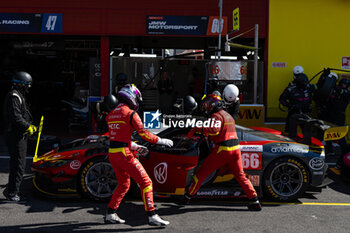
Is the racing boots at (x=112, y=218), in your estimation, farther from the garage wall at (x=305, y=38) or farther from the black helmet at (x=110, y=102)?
the garage wall at (x=305, y=38)

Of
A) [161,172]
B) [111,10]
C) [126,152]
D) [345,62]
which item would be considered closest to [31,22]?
[111,10]

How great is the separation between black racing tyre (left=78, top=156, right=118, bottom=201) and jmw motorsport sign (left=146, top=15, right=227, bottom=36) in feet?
23.0

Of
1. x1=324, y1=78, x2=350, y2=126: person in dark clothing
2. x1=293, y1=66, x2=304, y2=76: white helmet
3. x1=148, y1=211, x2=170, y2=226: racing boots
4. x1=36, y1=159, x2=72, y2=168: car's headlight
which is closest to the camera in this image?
x1=148, y1=211, x2=170, y2=226: racing boots

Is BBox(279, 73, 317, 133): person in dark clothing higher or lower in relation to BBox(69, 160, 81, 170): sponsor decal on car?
higher

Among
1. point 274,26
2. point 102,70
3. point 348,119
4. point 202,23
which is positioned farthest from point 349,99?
point 102,70

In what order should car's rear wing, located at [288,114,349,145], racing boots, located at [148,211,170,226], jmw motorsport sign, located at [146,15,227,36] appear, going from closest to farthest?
racing boots, located at [148,211,170,226], car's rear wing, located at [288,114,349,145], jmw motorsport sign, located at [146,15,227,36]

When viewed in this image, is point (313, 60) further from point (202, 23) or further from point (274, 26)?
point (202, 23)

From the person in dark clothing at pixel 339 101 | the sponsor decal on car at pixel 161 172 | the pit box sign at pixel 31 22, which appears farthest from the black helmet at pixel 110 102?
the person in dark clothing at pixel 339 101

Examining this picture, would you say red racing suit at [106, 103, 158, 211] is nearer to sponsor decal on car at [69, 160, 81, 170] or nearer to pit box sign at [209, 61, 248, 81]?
sponsor decal on car at [69, 160, 81, 170]

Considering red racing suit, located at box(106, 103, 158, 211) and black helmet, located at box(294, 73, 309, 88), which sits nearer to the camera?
red racing suit, located at box(106, 103, 158, 211)

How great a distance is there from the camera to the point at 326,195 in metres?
7.21

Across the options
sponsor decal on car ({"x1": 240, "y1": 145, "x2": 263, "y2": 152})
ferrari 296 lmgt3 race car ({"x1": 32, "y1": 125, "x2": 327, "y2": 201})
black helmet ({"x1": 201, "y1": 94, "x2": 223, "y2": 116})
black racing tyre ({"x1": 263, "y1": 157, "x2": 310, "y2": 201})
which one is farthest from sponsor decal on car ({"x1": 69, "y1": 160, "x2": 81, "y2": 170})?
black racing tyre ({"x1": 263, "y1": 157, "x2": 310, "y2": 201})

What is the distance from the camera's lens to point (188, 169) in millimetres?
6277

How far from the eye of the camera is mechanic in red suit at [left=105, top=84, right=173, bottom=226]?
5.54 metres
